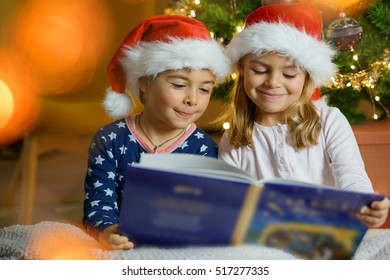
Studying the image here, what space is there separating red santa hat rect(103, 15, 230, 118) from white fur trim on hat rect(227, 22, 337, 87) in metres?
0.05

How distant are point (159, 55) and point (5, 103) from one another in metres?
1.21

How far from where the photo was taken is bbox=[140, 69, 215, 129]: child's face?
3.58ft

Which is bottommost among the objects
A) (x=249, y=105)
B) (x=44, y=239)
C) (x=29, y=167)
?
(x=29, y=167)

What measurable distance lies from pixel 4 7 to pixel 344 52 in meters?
1.11

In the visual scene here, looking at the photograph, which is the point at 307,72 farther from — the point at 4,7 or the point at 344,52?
the point at 4,7

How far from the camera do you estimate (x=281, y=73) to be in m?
1.11

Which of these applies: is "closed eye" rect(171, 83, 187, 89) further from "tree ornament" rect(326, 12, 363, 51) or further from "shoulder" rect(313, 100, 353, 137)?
"tree ornament" rect(326, 12, 363, 51)

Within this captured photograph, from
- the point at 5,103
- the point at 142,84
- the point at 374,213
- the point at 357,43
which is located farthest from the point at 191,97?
the point at 5,103

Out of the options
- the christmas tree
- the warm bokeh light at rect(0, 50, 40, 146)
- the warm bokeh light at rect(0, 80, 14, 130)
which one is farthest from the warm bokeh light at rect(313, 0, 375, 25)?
the warm bokeh light at rect(0, 80, 14, 130)

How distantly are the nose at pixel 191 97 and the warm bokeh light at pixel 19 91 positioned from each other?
3.21 feet

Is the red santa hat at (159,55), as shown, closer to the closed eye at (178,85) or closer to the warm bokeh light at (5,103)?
the closed eye at (178,85)

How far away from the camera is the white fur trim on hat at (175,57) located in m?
1.08

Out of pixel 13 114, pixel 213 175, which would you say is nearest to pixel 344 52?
pixel 213 175

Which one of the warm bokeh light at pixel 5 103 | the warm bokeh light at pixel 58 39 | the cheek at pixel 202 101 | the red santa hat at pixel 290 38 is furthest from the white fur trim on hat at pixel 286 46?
the warm bokeh light at pixel 5 103
